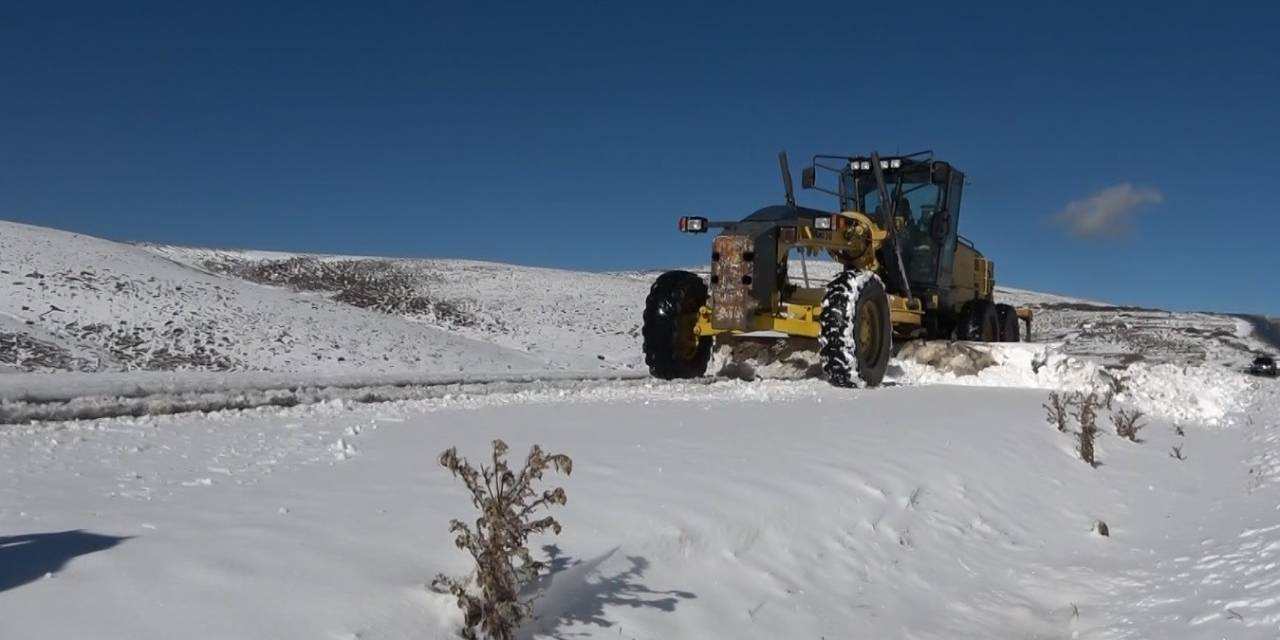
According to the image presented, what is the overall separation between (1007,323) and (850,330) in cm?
667

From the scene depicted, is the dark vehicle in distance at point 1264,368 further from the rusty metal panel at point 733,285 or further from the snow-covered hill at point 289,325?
the rusty metal panel at point 733,285

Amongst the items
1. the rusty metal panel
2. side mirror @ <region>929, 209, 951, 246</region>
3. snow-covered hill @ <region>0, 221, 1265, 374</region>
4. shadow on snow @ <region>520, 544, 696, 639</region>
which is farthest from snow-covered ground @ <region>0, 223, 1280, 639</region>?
snow-covered hill @ <region>0, 221, 1265, 374</region>

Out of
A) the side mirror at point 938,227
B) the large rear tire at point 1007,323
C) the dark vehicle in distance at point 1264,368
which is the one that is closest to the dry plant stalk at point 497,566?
the side mirror at point 938,227

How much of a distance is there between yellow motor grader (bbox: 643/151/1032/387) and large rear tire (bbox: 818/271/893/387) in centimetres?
1

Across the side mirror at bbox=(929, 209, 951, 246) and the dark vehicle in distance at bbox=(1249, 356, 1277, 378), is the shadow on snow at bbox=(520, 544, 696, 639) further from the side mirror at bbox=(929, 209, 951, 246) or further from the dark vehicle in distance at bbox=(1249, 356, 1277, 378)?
the dark vehicle in distance at bbox=(1249, 356, 1277, 378)

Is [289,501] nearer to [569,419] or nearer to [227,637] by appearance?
[227,637]

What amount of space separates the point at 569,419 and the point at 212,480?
10.00 ft

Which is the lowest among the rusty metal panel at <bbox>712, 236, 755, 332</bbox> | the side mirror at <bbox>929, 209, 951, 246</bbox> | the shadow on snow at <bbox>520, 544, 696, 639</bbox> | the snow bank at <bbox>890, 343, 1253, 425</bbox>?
the shadow on snow at <bbox>520, 544, 696, 639</bbox>

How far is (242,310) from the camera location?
62.6 ft

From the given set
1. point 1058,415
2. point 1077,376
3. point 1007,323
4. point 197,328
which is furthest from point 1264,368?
point 197,328

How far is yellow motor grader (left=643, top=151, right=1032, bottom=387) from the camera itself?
11227mm

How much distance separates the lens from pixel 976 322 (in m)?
15.0

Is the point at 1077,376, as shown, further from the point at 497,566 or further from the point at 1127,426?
the point at 497,566

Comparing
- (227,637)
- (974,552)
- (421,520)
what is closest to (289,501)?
(421,520)
